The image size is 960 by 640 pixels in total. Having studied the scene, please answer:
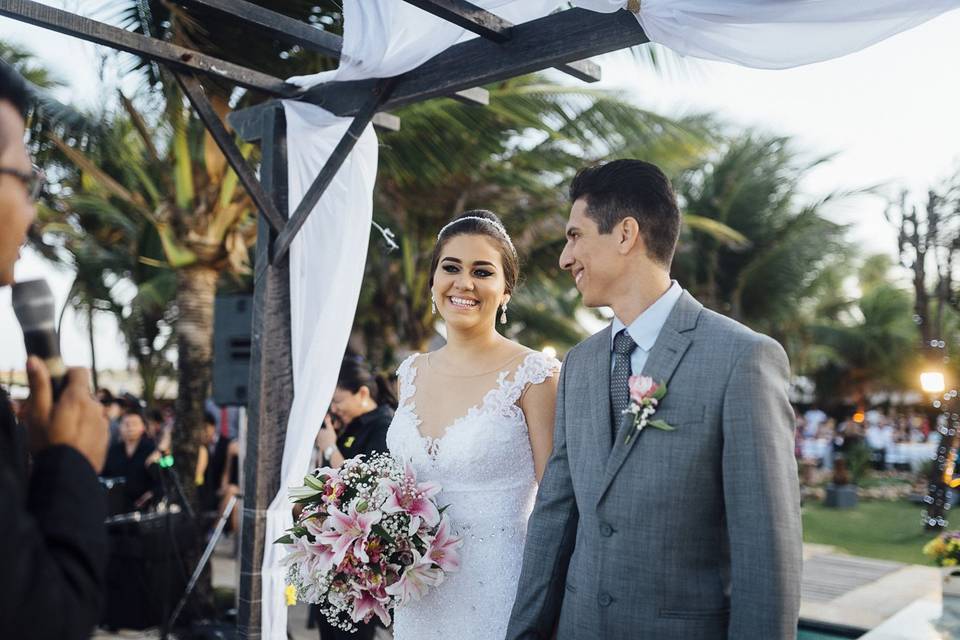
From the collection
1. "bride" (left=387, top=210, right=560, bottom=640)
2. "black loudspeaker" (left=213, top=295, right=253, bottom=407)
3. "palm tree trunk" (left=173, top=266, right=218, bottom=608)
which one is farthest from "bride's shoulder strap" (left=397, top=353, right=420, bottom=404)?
"palm tree trunk" (left=173, top=266, right=218, bottom=608)

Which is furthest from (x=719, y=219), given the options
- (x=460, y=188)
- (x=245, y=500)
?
(x=245, y=500)

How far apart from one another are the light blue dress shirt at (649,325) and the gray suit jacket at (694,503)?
0.04 metres

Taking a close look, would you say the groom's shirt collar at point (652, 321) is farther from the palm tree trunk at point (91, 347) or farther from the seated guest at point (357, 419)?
the palm tree trunk at point (91, 347)

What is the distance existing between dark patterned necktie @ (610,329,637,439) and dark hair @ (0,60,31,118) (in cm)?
163

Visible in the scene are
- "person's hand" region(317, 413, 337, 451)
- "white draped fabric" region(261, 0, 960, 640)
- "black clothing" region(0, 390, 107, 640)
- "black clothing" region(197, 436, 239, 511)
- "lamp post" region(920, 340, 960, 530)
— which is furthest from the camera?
"lamp post" region(920, 340, 960, 530)

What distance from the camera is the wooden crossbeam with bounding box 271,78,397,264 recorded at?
455cm

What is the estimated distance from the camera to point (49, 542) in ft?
4.35

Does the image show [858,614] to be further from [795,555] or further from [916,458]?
[916,458]

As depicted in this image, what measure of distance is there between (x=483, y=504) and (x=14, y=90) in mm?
2314

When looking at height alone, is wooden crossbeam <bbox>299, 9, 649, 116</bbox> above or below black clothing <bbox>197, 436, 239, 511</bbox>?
above

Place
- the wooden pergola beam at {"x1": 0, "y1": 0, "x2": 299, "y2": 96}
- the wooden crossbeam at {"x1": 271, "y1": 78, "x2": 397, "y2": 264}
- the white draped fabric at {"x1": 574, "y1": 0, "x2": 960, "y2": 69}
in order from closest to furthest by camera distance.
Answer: the white draped fabric at {"x1": 574, "y1": 0, "x2": 960, "y2": 69}
the wooden pergola beam at {"x1": 0, "y1": 0, "x2": 299, "y2": 96}
the wooden crossbeam at {"x1": 271, "y1": 78, "x2": 397, "y2": 264}

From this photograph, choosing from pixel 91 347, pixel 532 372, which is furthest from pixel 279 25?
pixel 91 347

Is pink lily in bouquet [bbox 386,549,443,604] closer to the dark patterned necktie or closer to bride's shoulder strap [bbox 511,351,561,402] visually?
bride's shoulder strap [bbox 511,351,561,402]

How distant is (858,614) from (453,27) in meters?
5.94
